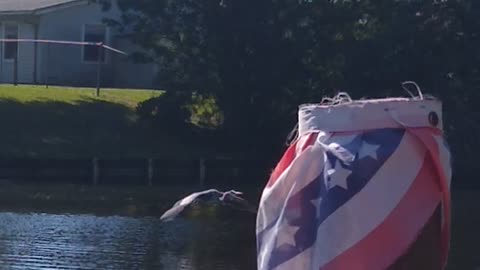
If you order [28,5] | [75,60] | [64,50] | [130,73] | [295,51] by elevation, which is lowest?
[130,73]

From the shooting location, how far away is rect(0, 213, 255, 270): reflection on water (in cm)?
1686

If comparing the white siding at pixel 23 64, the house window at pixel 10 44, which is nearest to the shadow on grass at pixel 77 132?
the white siding at pixel 23 64

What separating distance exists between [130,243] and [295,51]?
15490 millimetres

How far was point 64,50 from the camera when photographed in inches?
1853

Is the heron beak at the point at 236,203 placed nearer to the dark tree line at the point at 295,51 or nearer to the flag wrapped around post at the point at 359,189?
the flag wrapped around post at the point at 359,189

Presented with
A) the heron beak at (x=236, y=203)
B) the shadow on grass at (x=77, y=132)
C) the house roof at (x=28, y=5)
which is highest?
the heron beak at (x=236, y=203)

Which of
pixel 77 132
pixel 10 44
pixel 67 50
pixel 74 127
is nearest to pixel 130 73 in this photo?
pixel 67 50

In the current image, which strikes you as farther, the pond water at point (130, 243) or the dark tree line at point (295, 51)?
the dark tree line at point (295, 51)

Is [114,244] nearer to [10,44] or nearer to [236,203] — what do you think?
[236,203]

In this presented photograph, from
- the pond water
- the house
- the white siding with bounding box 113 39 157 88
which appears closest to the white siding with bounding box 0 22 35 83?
the house

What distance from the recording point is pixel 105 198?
27641 mm

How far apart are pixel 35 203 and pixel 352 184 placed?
74.7 ft

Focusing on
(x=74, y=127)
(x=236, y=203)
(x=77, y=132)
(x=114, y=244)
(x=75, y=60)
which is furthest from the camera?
(x=75, y=60)

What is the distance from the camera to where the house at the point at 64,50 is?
1839 inches
